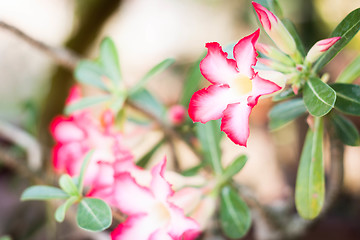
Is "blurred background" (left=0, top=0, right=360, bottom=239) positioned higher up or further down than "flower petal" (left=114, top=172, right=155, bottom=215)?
further down

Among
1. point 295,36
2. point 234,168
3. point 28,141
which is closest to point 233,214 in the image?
point 234,168

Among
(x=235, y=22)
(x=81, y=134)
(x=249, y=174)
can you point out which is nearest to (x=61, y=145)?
(x=81, y=134)

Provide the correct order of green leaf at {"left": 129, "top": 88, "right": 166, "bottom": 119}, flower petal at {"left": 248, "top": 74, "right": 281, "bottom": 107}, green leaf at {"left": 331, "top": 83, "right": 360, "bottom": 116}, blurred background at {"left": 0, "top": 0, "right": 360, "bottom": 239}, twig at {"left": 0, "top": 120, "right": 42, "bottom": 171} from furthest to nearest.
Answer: blurred background at {"left": 0, "top": 0, "right": 360, "bottom": 239}, twig at {"left": 0, "top": 120, "right": 42, "bottom": 171}, green leaf at {"left": 129, "top": 88, "right": 166, "bottom": 119}, green leaf at {"left": 331, "top": 83, "right": 360, "bottom": 116}, flower petal at {"left": 248, "top": 74, "right": 281, "bottom": 107}

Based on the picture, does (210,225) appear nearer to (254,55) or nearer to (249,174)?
(254,55)

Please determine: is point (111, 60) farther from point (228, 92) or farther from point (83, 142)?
point (228, 92)

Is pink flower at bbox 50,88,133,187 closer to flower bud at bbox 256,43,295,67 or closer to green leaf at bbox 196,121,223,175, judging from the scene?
green leaf at bbox 196,121,223,175

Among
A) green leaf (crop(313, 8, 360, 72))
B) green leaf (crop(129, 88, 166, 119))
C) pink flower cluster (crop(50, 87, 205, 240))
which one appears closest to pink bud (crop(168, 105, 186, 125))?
green leaf (crop(129, 88, 166, 119))

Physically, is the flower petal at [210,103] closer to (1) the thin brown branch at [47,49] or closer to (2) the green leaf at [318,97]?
(2) the green leaf at [318,97]
